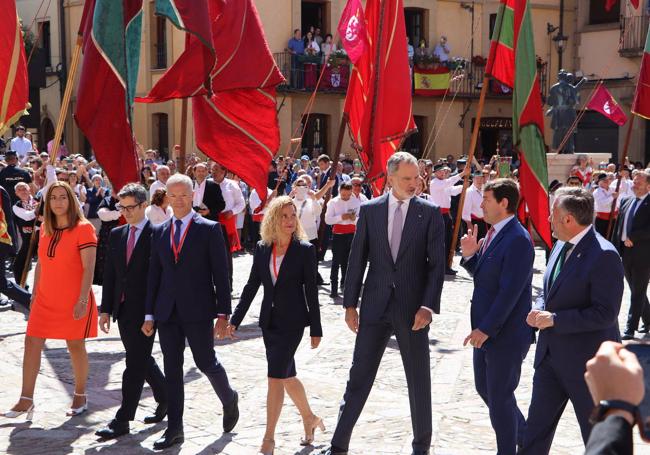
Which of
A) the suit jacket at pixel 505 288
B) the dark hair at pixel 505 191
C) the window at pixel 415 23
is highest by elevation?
the window at pixel 415 23

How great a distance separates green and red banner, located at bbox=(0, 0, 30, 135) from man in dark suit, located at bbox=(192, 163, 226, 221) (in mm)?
2941

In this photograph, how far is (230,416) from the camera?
6.38 m

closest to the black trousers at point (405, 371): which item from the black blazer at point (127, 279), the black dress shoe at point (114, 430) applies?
the black dress shoe at point (114, 430)

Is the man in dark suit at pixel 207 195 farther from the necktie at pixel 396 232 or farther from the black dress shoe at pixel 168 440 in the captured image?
the necktie at pixel 396 232

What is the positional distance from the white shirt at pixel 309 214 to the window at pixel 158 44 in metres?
17.9

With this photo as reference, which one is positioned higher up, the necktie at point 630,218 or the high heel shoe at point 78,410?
the necktie at point 630,218

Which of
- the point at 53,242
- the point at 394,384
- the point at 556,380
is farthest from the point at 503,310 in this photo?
the point at 53,242

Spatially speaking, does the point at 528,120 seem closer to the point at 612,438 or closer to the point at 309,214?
the point at 309,214

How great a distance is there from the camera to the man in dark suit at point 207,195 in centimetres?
1177

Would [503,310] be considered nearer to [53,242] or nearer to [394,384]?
[394,384]

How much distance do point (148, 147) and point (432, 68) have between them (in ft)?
31.2

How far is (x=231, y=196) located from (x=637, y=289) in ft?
16.5

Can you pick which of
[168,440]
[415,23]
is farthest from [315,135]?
[168,440]

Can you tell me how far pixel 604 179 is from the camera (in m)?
16.7
